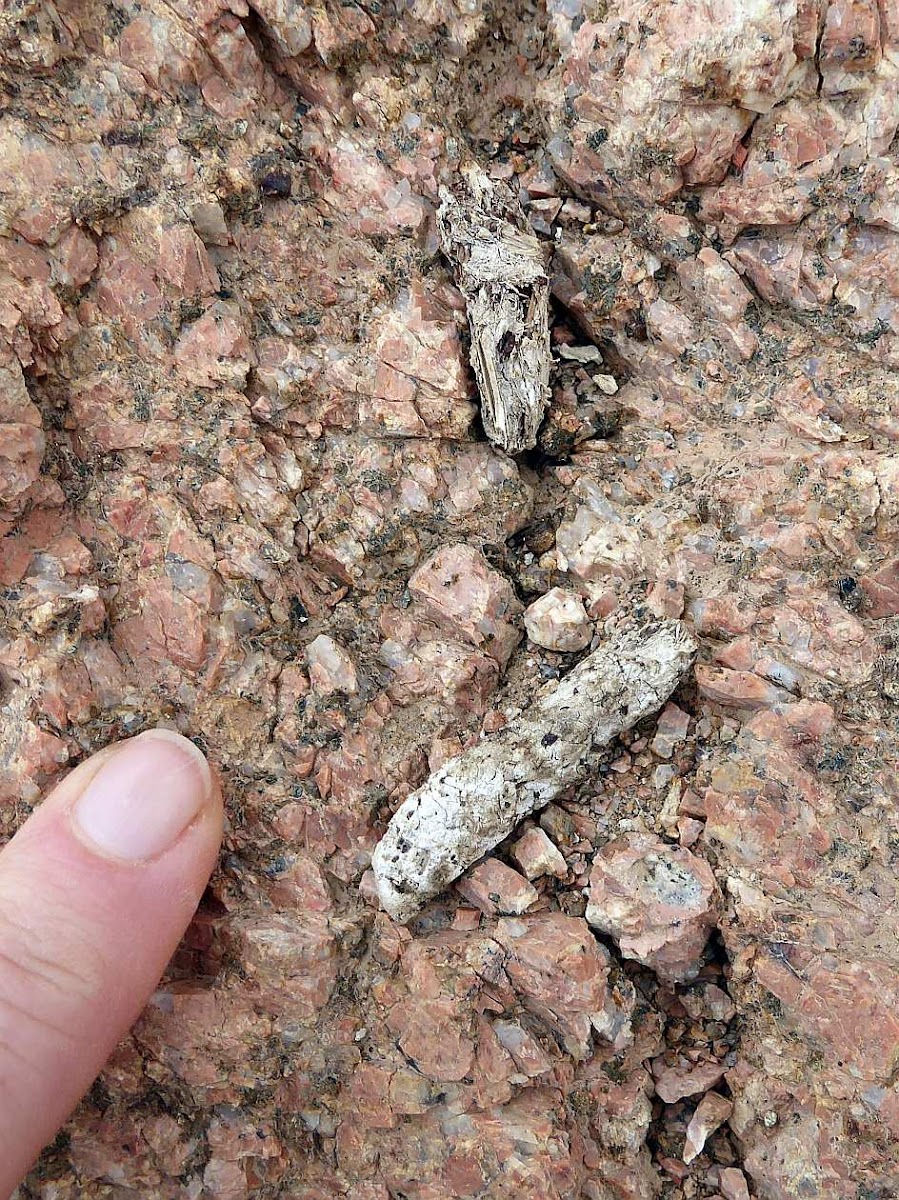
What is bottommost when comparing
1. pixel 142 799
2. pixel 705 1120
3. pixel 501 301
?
pixel 705 1120

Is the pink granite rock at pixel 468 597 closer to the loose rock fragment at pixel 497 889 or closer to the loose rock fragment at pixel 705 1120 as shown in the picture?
the loose rock fragment at pixel 497 889

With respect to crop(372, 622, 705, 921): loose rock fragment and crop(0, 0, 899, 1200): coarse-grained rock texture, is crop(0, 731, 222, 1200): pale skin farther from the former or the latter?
crop(372, 622, 705, 921): loose rock fragment

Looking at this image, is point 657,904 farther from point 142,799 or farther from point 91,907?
point 91,907

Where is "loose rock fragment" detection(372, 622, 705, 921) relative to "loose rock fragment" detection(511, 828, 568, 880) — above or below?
above

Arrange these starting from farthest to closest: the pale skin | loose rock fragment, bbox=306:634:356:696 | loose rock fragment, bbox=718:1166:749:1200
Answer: loose rock fragment, bbox=306:634:356:696, loose rock fragment, bbox=718:1166:749:1200, the pale skin

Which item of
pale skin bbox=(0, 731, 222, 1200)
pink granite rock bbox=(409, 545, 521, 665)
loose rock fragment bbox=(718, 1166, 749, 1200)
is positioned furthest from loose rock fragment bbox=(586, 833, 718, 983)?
pale skin bbox=(0, 731, 222, 1200)

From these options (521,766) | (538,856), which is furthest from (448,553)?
(538,856)

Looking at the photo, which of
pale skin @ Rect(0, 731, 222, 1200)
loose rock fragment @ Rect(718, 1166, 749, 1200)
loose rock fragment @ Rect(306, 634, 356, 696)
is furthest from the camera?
loose rock fragment @ Rect(306, 634, 356, 696)
